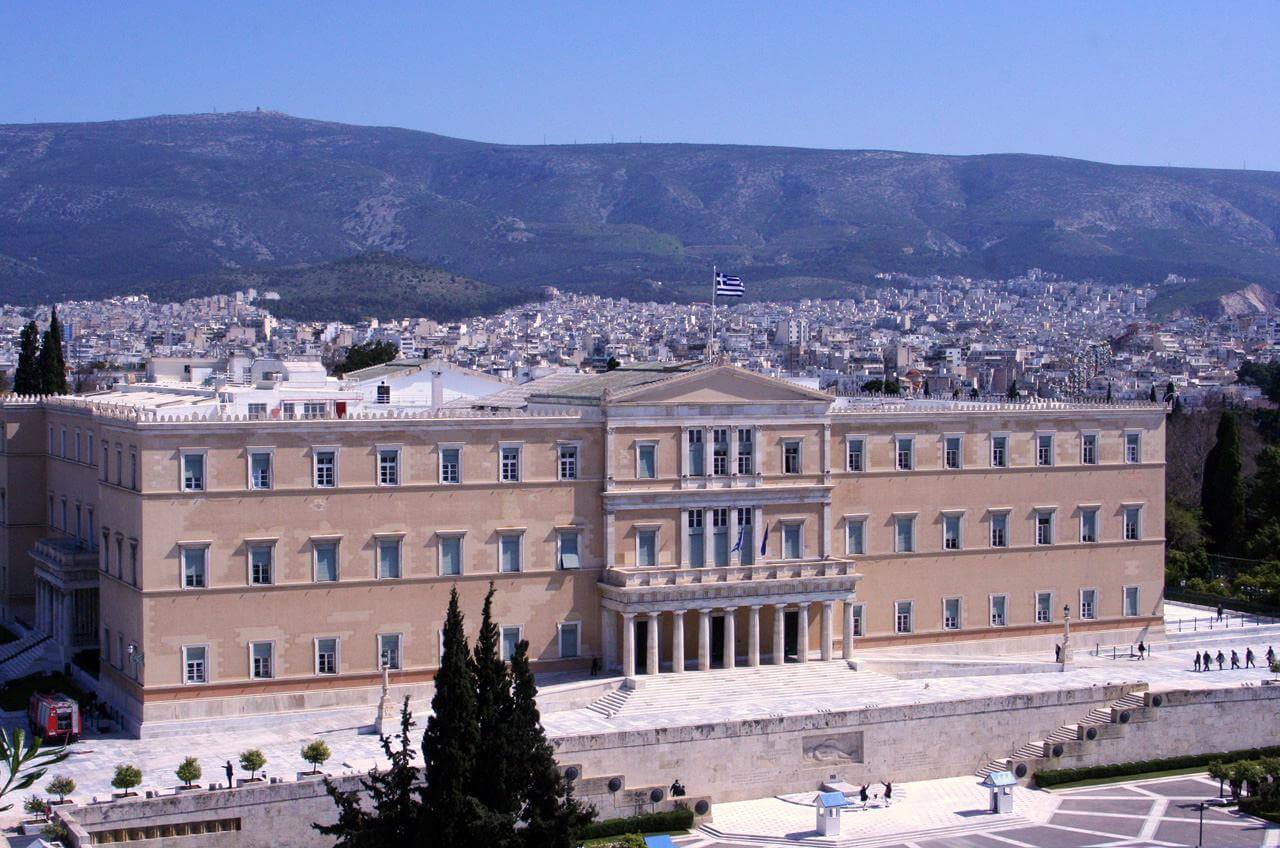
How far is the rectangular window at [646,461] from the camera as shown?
50.0m

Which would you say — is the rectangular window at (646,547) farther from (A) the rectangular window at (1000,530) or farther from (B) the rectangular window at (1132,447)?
(B) the rectangular window at (1132,447)

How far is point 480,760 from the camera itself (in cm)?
3353

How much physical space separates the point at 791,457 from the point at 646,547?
5087 mm

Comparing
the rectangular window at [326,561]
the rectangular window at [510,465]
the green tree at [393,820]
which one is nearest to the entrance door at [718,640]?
the rectangular window at [510,465]

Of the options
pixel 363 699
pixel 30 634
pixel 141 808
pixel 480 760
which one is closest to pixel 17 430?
pixel 30 634

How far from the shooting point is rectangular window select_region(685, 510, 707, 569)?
50.4 metres

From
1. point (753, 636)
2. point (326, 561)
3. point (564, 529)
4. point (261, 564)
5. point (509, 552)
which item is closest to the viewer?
point (261, 564)

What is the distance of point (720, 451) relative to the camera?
167 feet

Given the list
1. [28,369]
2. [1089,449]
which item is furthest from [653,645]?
[28,369]

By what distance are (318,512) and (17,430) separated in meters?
14.4

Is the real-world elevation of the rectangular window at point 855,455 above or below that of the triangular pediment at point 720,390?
below

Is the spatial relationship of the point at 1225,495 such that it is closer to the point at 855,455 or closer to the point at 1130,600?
the point at 1130,600

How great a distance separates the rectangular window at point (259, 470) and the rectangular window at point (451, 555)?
194 inches

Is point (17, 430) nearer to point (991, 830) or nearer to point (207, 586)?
point (207, 586)
